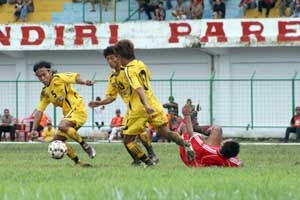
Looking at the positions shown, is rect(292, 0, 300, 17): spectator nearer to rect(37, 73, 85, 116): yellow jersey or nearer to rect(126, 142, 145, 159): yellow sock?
rect(37, 73, 85, 116): yellow jersey

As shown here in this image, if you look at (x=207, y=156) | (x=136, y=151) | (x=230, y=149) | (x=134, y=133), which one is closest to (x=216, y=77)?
(x=136, y=151)

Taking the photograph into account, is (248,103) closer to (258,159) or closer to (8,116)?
(8,116)

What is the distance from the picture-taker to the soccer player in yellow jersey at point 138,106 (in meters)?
17.0

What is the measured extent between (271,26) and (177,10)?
4.10 m

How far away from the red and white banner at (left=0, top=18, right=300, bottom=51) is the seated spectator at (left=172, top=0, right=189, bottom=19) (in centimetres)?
93

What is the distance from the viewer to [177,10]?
4012 cm

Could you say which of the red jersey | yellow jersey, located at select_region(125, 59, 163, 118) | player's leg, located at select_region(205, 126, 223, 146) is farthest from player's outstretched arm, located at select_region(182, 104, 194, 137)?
yellow jersey, located at select_region(125, 59, 163, 118)

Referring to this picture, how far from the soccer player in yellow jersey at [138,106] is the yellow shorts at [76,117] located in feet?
5.21

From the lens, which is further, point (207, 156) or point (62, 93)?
point (62, 93)

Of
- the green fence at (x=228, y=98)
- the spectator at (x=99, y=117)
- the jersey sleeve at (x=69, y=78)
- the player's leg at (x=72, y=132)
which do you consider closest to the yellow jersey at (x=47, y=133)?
the spectator at (x=99, y=117)

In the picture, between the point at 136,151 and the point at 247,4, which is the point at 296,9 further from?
the point at 136,151

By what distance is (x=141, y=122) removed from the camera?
17453 millimetres

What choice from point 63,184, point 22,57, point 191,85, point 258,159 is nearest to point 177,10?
point 191,85

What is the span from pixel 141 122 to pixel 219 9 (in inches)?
865
